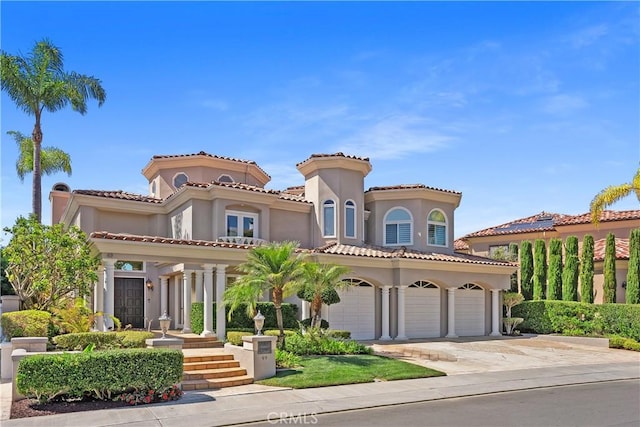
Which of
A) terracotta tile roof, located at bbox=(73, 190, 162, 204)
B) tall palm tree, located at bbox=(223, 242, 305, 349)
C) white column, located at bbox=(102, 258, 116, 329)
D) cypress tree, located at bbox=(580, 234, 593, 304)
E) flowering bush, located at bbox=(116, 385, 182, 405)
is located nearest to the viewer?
flowering bush, located at bbox=(116, 385, 182, 405)

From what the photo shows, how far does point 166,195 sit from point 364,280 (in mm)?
10971

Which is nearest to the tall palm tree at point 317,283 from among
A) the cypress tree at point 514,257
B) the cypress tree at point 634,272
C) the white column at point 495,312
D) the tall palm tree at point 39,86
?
the white column at point 495,312

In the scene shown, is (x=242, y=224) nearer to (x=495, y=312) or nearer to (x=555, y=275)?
(x=495, y=312)

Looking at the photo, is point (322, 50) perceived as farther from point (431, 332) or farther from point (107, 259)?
point (431, 332)

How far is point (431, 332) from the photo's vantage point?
27359 millimetres

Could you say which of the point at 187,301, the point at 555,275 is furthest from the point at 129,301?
the point at 555,275

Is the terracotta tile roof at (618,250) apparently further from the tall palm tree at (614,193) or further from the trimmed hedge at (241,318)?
the trimmed hedge at (241,318)

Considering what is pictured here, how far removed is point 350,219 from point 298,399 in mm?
15460

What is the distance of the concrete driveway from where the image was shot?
64.5 ft

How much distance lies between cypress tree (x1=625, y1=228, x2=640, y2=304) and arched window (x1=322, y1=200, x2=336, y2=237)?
1503cm

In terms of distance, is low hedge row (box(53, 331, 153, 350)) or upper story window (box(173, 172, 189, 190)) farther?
upper story window (box(173, 172, 189, 190))

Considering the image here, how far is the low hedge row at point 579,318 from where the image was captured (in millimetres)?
27078

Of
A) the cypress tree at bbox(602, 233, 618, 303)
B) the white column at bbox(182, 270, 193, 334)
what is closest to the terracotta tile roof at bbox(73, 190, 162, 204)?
the white column at bbox(182, 270, 193, 334)

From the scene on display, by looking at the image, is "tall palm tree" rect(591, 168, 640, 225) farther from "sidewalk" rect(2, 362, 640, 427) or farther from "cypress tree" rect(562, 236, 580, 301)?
"sidewalk" rect(2, 362, 640, 427)
